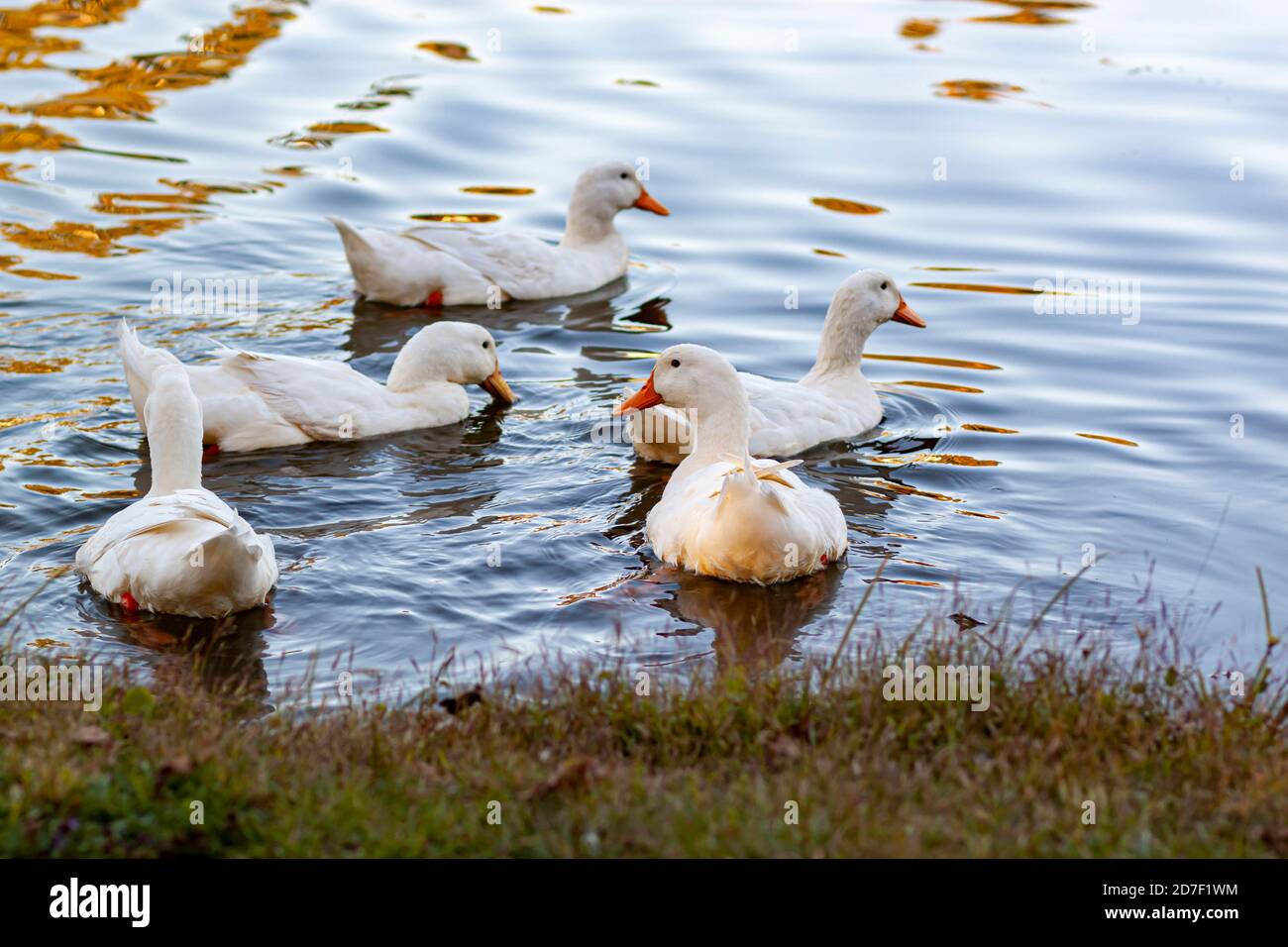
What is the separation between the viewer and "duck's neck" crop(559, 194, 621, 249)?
1314cm

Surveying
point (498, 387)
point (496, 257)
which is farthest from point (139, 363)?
point (496, 257)

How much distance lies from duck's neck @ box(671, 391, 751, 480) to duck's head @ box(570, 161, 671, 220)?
4.96m

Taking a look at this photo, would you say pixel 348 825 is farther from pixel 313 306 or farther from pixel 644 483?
pixel 313 306

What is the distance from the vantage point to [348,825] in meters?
4.38

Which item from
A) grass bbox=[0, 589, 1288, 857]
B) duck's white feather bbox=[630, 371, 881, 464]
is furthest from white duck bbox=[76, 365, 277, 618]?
duck's white feather bbox=[630, 371, 881, 464]

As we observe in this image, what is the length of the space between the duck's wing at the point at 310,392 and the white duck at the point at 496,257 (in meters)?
2.20

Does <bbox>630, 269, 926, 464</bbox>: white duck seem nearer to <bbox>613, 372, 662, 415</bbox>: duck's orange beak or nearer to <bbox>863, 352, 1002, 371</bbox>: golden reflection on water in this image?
Answer: <bbox>613, 372, 662, 415</bbox>: duck's orange beak

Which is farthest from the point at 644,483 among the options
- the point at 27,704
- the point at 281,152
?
the point at 281,152

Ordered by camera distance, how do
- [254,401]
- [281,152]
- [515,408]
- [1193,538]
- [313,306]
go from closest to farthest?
[1193,538] < [254,401] < [515,408] < [313,306] < [281,152]

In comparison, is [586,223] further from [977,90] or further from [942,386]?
[977,90]

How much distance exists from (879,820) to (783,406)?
5.41 m

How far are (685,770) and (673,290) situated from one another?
853cm
